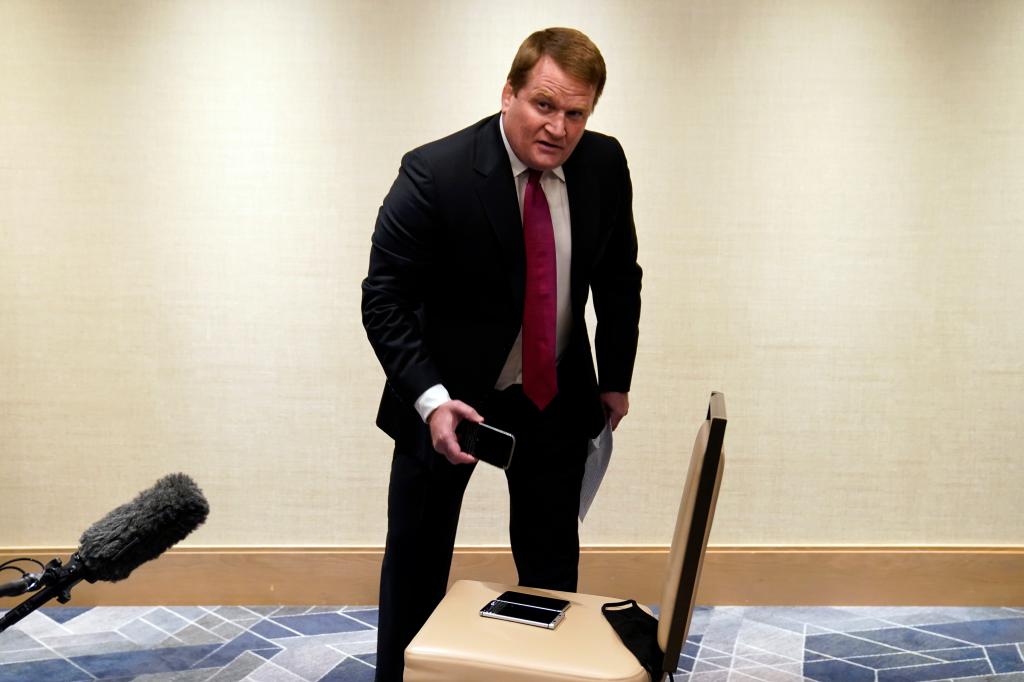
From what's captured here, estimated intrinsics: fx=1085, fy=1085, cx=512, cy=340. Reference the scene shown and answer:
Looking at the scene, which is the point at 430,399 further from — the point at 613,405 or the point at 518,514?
the point at 613,405

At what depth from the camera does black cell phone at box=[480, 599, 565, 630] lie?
2.05 meters

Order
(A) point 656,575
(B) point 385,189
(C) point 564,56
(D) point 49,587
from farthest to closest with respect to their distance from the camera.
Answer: (A) point 656,575 < (B) point 385,189 < (C) point 564,56 < (D) point 49,587

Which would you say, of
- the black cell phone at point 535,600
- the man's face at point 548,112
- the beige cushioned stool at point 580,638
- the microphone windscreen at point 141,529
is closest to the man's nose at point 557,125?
the man's face at point 548,112

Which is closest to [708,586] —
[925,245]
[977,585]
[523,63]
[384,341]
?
[977,585]

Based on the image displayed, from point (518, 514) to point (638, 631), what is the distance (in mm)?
556

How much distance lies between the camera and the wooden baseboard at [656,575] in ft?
12.1

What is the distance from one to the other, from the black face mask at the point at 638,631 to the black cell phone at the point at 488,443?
36cm

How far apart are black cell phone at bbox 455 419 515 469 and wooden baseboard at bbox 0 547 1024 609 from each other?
1599 mm

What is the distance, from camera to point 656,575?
3.74 metres

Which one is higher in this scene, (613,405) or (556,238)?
(556,238)

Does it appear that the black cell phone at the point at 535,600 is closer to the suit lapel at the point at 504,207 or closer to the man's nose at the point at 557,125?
the suit lapel at the point at 504,207

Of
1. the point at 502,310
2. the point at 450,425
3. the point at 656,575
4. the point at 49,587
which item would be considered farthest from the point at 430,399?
the point at 656,575

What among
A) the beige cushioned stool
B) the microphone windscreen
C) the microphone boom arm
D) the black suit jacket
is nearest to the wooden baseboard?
the black suit jacket

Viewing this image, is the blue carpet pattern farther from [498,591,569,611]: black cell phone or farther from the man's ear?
the man's ear
